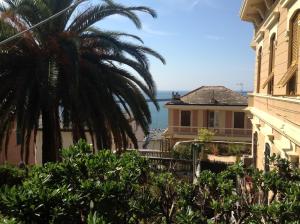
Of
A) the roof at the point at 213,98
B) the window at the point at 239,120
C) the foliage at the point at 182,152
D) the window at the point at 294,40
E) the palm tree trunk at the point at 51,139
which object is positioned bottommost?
the foliage at the point at 182,152

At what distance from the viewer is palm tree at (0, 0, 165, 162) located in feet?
40.0

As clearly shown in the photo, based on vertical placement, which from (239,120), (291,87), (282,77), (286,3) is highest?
(286,3)

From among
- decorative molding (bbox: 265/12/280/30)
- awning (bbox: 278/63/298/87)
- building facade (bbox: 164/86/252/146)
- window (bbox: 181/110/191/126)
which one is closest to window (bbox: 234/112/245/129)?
building facade (bbox: 164/86/252/146)

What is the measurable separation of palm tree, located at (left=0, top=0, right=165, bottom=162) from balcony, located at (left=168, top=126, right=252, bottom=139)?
72.8 feet

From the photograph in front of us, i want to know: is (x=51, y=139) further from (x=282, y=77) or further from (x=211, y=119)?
(x=211, y=119)

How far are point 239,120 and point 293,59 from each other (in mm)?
25955

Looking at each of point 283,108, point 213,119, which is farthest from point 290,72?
point 213,119

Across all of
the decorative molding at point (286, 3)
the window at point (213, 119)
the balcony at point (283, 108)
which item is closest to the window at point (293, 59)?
the decorative molding at point (286, 3)

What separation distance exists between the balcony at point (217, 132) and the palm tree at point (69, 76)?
22.2m

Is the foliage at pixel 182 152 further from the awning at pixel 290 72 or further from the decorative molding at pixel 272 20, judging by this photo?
the awning at pixel 290 72

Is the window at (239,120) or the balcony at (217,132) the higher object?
the window at (239,120)

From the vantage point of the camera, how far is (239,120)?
36.0 m

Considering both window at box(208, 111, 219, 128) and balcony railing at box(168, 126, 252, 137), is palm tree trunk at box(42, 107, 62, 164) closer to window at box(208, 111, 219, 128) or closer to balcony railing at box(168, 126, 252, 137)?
balcony railing at box(168, 126, 252, 137)

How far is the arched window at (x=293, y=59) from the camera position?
9.77m
